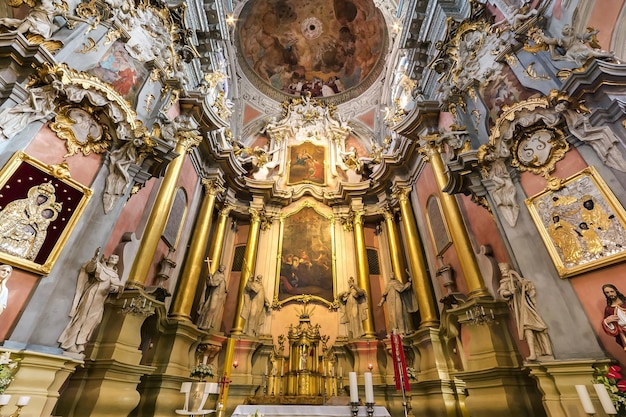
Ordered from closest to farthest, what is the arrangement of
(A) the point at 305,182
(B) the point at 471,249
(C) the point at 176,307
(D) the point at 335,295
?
(B) the point at 471,249
(C) the point at 176,307
(D) the point at 335,295
(A) the point at 305,182

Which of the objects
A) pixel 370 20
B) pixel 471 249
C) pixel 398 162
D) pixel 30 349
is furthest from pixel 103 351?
→ pixel 370 20

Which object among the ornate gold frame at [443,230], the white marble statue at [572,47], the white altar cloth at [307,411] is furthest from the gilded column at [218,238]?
the white marble statue at [572,47]

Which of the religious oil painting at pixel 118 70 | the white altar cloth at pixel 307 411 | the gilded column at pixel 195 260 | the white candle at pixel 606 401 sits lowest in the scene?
the white altar cloth at pixel 307 411

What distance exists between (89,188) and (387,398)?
8.44 meters

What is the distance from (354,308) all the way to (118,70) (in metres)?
8.71

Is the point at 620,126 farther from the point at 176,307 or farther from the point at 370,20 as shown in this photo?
the point at 370,20

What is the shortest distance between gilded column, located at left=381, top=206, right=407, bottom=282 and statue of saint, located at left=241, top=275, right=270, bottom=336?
14.7 feet

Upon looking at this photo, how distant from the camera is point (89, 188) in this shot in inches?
194

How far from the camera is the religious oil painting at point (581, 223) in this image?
3.90 metres

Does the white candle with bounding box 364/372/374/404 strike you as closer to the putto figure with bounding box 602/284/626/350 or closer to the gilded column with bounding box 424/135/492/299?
the putto figure with bounding box 602/284/626/350

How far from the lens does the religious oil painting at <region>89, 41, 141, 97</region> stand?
5544 millimetres

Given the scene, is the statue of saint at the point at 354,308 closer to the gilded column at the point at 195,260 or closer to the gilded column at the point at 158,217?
the gilded column at the point at 195,260

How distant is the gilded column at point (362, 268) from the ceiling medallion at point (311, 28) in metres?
10.5

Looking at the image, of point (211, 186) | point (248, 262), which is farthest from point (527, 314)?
point (211, 186)
